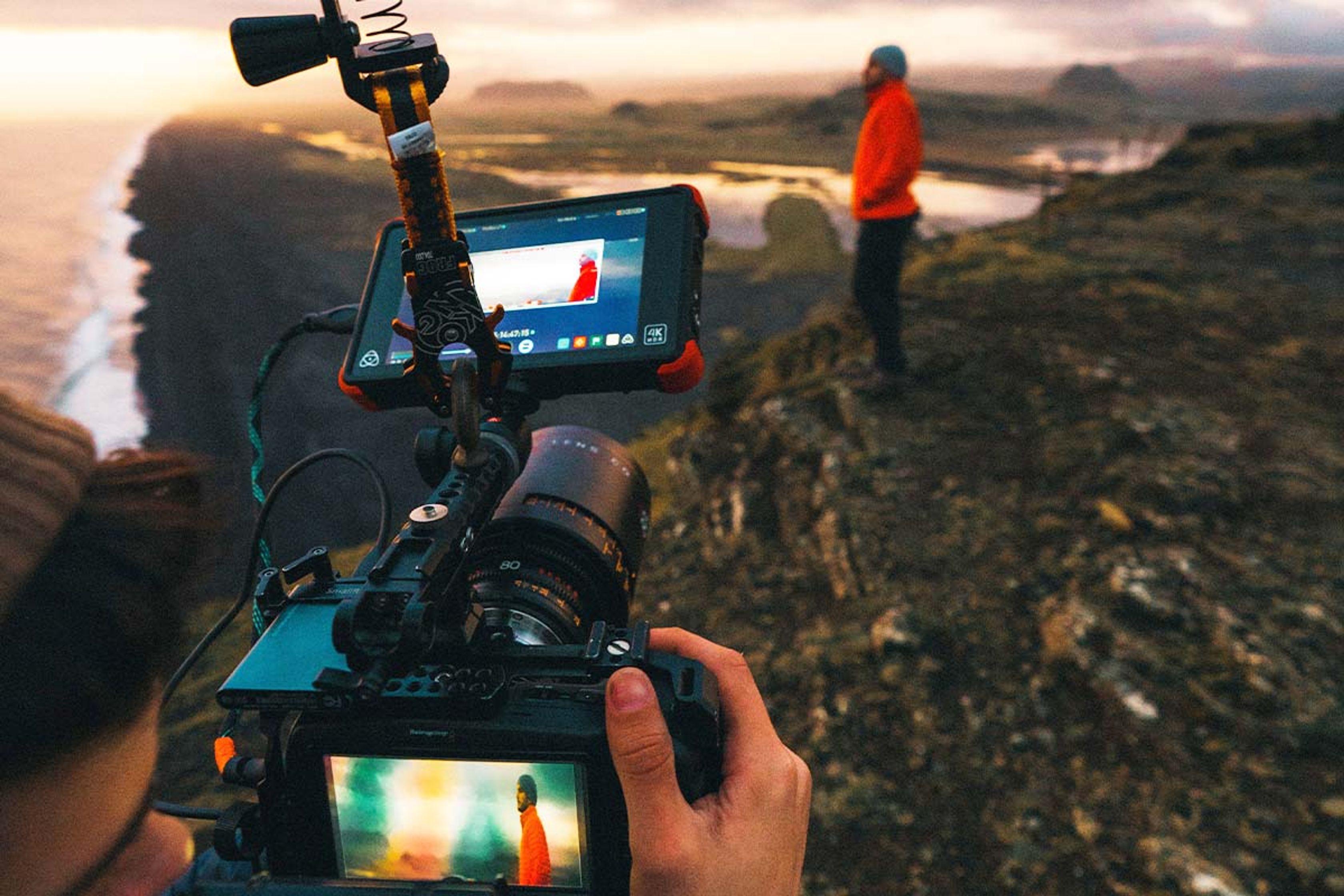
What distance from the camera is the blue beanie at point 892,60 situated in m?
5.85

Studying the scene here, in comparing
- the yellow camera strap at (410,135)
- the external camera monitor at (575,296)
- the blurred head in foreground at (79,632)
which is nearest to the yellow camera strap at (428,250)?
the yellow camera strap at (410,135)

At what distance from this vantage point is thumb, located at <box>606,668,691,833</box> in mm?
1220

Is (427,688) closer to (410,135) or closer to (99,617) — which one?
(99,617)

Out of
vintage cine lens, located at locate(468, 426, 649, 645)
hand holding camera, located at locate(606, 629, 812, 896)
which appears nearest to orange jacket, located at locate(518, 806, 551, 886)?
hand holding camera, located at locate(606, 629, 812, 896)

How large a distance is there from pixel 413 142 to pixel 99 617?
84 cm

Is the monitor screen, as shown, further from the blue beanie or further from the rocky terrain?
the blue beanie

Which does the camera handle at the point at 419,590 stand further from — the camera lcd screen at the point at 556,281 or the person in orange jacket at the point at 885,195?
the person in orange jacket at the point at 885,195

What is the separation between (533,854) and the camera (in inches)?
53.9

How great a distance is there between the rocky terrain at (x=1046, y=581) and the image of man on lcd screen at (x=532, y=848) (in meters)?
2.27

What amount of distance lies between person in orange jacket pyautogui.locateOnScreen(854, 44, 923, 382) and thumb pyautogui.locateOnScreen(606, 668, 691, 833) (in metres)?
5.16

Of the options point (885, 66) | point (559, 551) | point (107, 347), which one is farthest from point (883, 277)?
point (107, 347)

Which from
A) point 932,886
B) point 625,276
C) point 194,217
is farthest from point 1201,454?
point 194,217

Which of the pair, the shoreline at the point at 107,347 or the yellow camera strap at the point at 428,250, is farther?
the shoreline at the point at 107,347

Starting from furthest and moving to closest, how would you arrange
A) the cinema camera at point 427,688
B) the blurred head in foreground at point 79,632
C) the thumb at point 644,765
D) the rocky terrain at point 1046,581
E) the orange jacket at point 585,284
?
the rocky terrain at point 1046,581 → the orange jacket at point 585,284 → the cinema camera at point 427,688 → the thumb at point 644,765 → the blurred head in foreground at point 79,632
